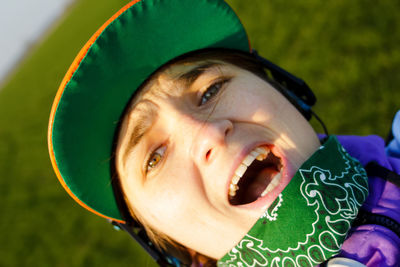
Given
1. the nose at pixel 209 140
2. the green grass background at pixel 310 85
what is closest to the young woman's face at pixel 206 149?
the nose at pixel 209 140

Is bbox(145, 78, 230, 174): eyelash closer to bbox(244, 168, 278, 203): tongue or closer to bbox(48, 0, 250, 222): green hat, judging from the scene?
bbox(48, 0, 250, 222): green hat

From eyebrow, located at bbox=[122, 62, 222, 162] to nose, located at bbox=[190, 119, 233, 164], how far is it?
168 mm

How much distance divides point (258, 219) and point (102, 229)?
2.71 metres

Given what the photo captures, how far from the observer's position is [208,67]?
107cm

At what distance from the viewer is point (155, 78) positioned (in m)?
1.09

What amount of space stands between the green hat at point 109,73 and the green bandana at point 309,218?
57 centimetres

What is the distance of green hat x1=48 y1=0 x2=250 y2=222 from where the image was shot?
92cm

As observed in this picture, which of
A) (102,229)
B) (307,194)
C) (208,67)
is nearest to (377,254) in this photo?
(307,194)

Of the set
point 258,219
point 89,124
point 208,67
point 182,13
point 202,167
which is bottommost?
point 258,219

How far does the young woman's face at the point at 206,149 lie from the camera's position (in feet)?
2.96

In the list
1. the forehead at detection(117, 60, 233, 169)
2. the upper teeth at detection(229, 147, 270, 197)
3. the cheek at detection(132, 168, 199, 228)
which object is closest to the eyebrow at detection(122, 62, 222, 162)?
the forehead at detection(117, 60, 233, 169)

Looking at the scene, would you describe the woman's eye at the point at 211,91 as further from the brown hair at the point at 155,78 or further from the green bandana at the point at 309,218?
the green bandana at the point at 309,218

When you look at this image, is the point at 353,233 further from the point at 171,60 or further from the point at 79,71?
the point at 79,71

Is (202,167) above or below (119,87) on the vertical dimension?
below
